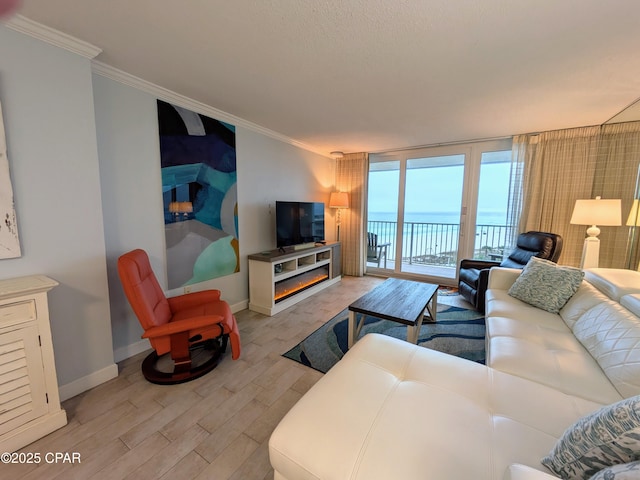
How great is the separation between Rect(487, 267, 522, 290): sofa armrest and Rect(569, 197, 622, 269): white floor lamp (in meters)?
0.96

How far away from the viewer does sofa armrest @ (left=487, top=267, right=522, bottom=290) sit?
8.22 ft

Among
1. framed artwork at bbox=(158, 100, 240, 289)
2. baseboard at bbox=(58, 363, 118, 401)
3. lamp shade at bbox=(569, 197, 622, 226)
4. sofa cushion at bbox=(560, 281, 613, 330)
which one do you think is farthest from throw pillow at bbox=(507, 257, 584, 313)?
baseboard at bbox=(58, 363, 118, 401)

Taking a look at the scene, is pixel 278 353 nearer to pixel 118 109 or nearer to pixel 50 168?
A: pixel 50 168

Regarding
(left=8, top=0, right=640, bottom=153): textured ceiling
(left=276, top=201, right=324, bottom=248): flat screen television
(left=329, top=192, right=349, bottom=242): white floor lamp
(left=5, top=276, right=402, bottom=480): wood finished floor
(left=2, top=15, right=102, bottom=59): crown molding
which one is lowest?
(left=5, top=276, right=402, bottom=480): wood finished floor

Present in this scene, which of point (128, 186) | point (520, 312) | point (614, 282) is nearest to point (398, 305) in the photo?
point (520, 312)

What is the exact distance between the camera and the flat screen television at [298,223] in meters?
3.36

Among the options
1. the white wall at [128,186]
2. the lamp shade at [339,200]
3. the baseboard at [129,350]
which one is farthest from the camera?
the lamp shade at [339,200]

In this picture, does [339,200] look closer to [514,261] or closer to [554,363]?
[514,261]

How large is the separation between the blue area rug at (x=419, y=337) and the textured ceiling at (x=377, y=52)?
88.9 inches

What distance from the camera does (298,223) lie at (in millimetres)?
3570

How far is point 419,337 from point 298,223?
2057 millimetres

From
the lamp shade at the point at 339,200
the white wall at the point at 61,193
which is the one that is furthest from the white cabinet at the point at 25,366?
the lamp shade at the point at 339,200

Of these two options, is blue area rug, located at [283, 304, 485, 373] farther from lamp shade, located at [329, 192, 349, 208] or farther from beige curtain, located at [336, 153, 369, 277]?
lamp shade, located at [329, 192, 349, 208]

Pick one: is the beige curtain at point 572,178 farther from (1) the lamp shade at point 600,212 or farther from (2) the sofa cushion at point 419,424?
(2) the sofa cushion at point 419,424
